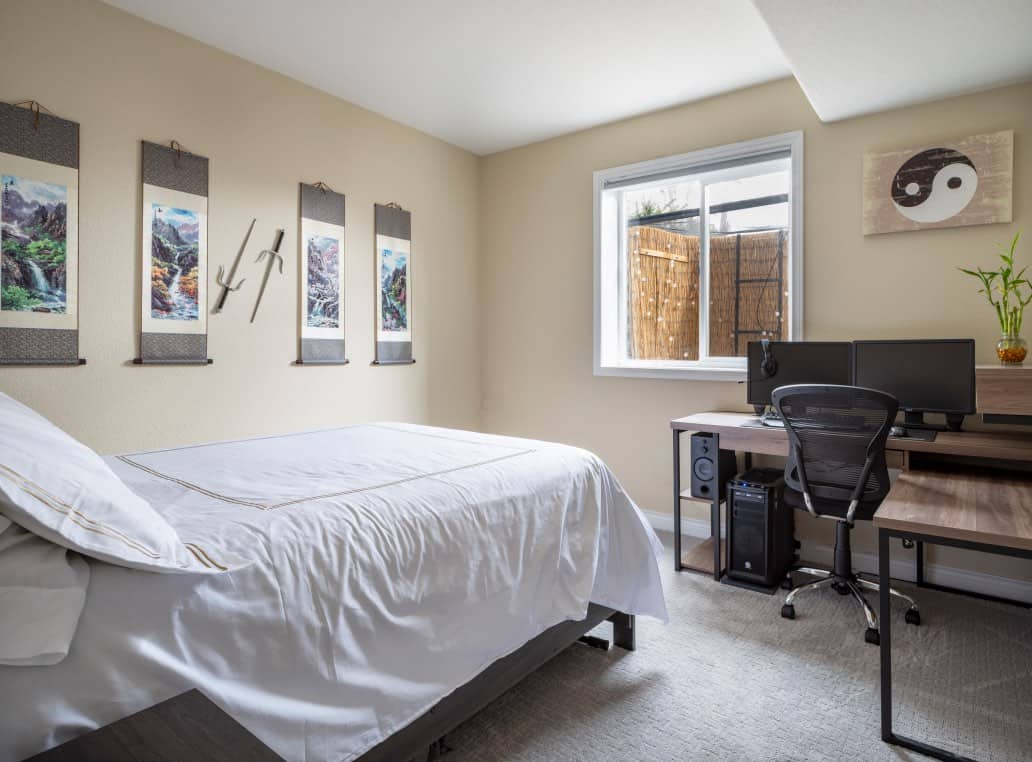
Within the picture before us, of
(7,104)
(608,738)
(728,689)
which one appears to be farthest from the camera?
(7,104)

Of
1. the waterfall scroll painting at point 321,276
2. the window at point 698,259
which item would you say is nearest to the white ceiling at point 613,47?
the window at point 698,259

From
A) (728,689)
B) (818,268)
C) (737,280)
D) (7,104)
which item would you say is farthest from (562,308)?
(7,104)

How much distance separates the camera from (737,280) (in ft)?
12.5

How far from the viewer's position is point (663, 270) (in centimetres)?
414

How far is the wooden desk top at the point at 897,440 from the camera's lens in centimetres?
248

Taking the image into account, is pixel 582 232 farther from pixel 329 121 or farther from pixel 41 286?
pixel 41 286

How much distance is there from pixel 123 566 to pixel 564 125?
386cm

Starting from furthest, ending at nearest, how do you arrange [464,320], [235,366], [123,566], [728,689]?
[464,320], [235,366], [728,689], [123,566]

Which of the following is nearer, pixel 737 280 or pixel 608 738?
pixel 608 738

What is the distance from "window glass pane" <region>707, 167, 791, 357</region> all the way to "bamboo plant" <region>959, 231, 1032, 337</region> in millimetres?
920

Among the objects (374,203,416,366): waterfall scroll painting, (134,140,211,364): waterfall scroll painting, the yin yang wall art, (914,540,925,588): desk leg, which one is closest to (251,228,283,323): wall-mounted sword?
(134,140,211,364): waterfall scroll painting

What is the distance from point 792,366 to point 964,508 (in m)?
1.50

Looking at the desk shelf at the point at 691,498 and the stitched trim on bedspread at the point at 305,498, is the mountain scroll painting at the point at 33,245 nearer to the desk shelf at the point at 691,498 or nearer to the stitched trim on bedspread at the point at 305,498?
the stitched trim on bedspread at the point at 305,498

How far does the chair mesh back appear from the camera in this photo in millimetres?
2447
